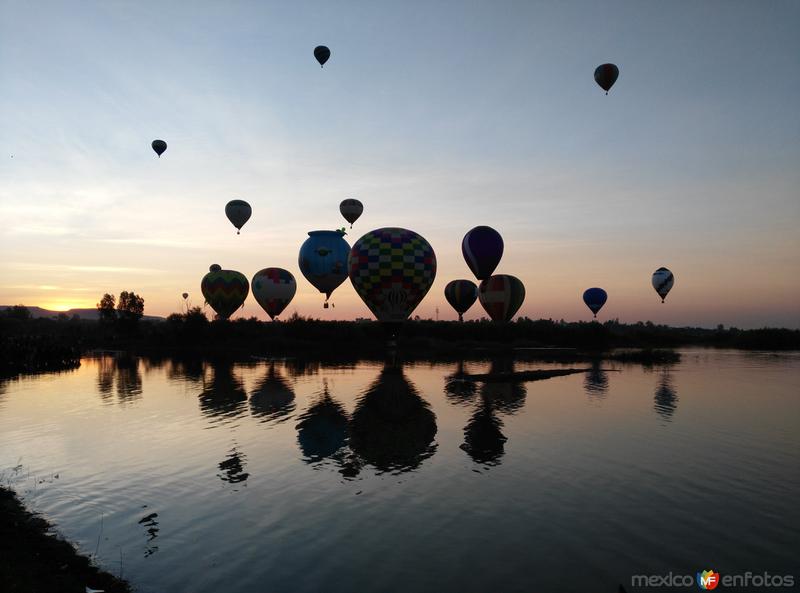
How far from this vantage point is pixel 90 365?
1928 inches

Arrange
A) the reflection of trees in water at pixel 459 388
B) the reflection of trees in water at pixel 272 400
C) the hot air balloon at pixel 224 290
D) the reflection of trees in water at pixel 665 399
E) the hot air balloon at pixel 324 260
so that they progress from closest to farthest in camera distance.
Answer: the reflection of trees in water at pixel 272 400
the reflection of trees in water at pixel 665 399
the reflection of trees in water at pixel 459 388
the hot air balloon at pixel 324 260
the hot air balloon at pixel 224 290

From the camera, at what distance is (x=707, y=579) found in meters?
8.67

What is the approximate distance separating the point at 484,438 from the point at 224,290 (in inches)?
2435

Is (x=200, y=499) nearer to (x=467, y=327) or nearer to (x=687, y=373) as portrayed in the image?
(x=687, y=373)

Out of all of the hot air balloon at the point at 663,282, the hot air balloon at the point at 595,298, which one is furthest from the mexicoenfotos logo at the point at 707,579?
the hot air balloon at the point at 595,298

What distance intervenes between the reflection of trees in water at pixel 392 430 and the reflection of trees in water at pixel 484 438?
1.20 meters

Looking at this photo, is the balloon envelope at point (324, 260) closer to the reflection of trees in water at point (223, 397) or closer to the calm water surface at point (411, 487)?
the reflection of trees in water at point (223, 397)

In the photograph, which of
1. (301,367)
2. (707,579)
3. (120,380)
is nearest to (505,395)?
(707,579)

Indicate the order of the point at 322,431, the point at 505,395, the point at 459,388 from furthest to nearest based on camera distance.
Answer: the point at 459,388, the point at 505,395, the point at 322,431

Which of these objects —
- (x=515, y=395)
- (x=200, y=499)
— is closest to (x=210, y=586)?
(x=200, y=499)

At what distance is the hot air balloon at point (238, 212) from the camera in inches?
2549

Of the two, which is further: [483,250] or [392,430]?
[483,250]

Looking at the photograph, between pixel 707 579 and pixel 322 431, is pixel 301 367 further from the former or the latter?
pixel 707 579

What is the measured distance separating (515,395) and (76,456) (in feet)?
63.1
